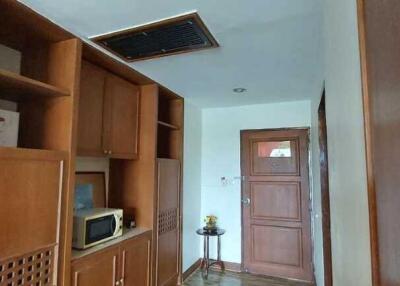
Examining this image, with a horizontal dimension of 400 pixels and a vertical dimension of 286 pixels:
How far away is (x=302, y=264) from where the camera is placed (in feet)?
11.6

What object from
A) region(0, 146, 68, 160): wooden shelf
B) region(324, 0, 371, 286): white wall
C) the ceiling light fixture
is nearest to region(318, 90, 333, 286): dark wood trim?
the ceiling light fixture

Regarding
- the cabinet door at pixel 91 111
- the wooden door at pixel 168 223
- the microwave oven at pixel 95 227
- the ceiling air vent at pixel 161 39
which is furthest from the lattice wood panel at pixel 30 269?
the ceiling air vent at pixel 161 39

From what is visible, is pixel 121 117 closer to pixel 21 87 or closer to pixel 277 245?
pixel 21 87

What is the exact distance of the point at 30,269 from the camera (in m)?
1.55

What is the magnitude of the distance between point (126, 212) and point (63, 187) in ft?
4.00

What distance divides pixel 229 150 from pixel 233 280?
1752 mm

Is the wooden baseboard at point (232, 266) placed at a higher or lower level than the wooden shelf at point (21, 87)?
lower

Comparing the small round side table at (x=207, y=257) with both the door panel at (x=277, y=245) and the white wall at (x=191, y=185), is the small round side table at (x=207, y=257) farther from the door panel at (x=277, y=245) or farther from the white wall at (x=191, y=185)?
the door panel at (x=277, y=245)

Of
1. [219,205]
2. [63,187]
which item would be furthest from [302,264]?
[63,187]

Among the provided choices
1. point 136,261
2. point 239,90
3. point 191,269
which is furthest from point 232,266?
point 239,90

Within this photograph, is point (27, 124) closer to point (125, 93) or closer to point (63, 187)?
point (63, 187)

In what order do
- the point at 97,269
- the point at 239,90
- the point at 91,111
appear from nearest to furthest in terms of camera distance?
the point at 97,269 < the point at 91,111 < the point at 239,90

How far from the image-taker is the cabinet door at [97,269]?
6.12 feet

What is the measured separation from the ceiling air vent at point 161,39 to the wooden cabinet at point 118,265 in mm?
1544
